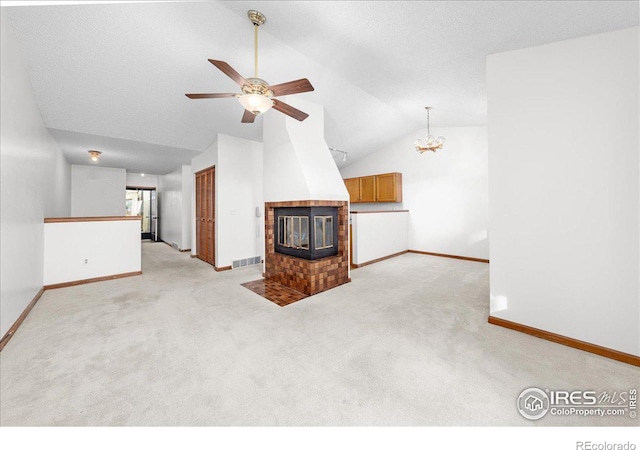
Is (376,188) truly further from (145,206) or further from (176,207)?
(145,206)

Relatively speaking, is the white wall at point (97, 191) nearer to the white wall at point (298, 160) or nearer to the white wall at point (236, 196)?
the white wall at point (236, 196)

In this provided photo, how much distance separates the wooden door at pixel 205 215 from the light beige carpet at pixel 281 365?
7.28ft

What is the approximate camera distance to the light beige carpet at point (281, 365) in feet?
4.57

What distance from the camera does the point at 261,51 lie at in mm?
2873

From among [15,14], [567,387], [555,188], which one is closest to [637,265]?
[555,188]

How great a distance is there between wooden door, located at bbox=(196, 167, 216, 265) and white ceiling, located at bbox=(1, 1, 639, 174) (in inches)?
46.7

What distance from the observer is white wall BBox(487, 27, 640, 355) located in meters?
1.92

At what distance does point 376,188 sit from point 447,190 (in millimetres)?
1816

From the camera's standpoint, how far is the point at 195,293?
3438mm

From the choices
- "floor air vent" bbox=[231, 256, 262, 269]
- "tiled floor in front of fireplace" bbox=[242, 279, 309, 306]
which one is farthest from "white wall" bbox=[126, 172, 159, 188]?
"tiled floor in front of fireplace" bbox=[242, 279, 309, 306]

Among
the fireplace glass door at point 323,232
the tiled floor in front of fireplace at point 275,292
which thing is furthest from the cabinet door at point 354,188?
the tiled floor in front of fireplace at point 275,292

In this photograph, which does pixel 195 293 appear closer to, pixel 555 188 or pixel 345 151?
pixel 555 188

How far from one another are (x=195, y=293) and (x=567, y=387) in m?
3.84

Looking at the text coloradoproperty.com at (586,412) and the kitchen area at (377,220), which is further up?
the kitchen area at (377,220)
